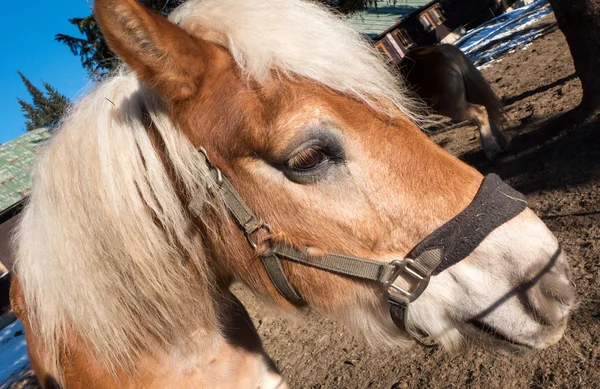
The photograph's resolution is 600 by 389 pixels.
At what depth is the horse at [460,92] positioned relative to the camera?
5.79 m

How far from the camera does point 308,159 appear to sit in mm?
1213

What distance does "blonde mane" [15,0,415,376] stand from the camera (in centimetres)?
130

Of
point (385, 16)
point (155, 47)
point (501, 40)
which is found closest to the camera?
point (155, 47)

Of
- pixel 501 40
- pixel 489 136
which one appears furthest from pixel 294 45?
pixel 501 40

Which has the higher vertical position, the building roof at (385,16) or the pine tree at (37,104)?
the pine tree at (37,104)

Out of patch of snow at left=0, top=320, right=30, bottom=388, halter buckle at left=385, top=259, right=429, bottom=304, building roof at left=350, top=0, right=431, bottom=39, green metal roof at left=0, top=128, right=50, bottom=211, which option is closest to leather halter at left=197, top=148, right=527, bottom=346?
halter buckle at left=385, top=259, right=429, bottom=304

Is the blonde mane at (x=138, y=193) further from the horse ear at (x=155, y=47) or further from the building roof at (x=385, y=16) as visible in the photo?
the building roof at (x=385, y=16)

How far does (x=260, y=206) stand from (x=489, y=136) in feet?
17.9

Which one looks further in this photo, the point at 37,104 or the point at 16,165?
the point at 37,104

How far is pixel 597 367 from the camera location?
2.36m

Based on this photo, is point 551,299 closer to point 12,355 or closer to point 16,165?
point 12,355

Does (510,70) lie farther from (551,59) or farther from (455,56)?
(455,56)

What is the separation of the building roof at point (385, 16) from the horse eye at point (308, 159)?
1916cm

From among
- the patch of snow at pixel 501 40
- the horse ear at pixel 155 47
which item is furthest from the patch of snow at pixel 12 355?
the patch of snow at pixel 501 40
